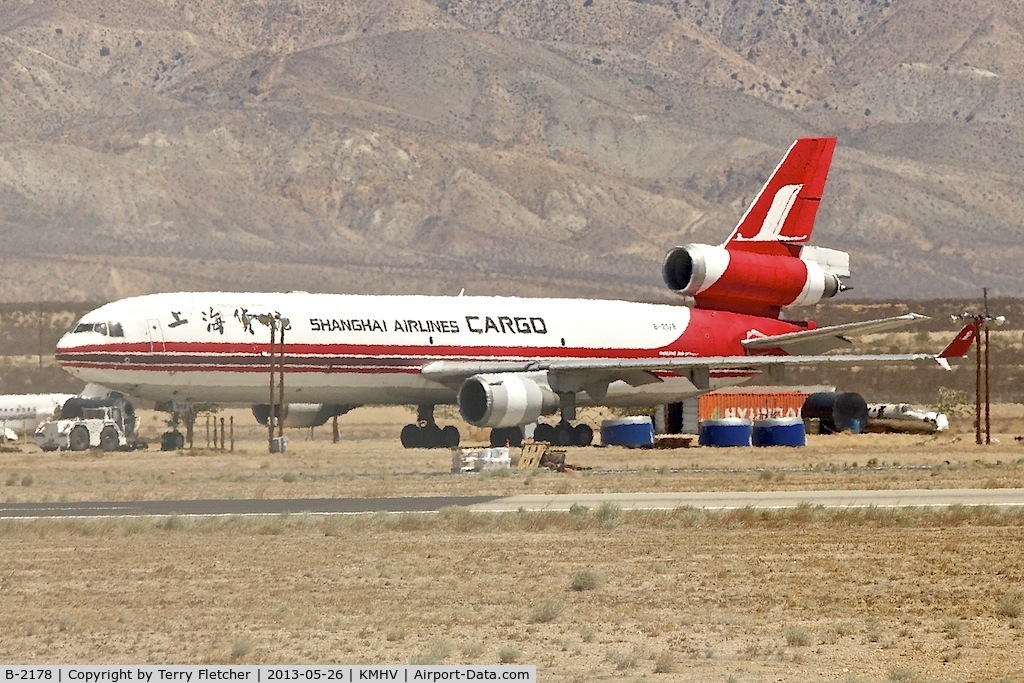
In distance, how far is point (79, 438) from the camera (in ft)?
247

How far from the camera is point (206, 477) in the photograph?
55.0 meters

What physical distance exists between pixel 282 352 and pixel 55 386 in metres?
65.0

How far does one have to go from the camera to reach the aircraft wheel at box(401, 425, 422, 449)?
73000 mm

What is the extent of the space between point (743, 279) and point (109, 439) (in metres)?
24.8

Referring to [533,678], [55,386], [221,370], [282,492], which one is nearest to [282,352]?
[221,370]

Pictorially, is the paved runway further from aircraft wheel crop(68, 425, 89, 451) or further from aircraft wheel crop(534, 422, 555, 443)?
aircraft wheel crop(68, 425, 89, 451)

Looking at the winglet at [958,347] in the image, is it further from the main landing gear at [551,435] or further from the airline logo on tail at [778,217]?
the main landing gear at [551,435]

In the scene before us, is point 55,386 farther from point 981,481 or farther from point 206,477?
point 981,481

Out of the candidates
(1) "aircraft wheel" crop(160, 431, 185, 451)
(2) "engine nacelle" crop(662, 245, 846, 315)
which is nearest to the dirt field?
(1) "aircraft wheel" crop(160, 431, 185, 451)

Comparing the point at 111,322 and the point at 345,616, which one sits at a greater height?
the point at 111,322

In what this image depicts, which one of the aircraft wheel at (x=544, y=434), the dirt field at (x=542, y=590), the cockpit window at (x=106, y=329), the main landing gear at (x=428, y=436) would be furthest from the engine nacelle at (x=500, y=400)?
the dirt field at (x=542, y=590)

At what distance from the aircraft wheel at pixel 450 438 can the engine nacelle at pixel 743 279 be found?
10.7 metres

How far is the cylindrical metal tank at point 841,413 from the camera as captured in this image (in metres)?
87.6

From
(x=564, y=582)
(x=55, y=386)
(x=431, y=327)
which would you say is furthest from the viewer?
(x=55, y=386)
